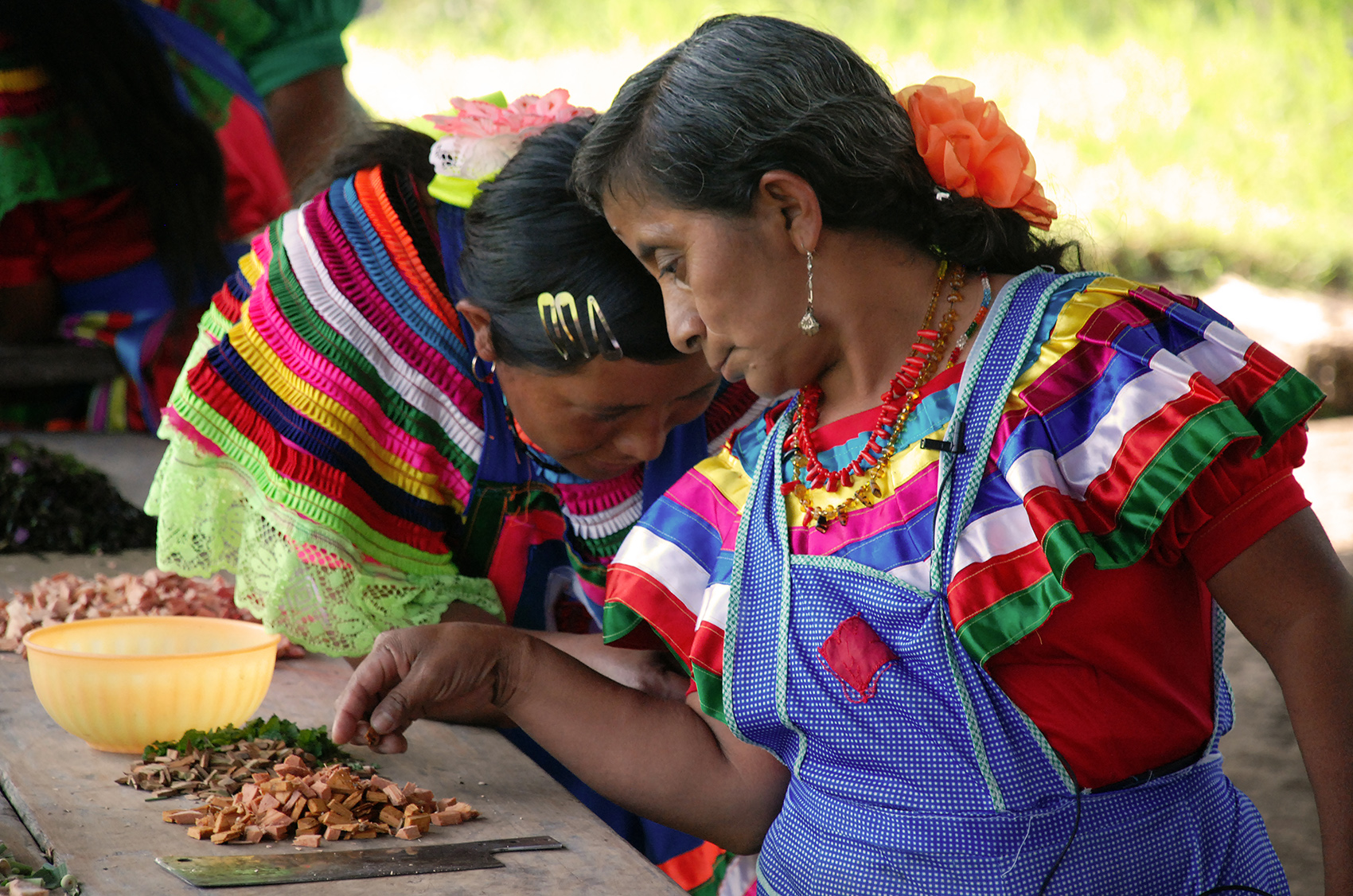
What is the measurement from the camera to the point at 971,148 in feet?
4.29

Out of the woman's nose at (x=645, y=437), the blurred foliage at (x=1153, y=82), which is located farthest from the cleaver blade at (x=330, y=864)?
the blurred foliage at (x=1153, y=82)

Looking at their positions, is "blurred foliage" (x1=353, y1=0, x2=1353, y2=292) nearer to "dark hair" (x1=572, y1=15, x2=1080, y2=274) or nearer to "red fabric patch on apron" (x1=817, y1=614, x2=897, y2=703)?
"dark hair" (x1=572, y1=15, x2=1080, y2=274)

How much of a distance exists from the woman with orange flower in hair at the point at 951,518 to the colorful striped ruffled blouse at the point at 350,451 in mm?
411

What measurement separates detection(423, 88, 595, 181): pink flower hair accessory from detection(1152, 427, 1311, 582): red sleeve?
3.47 ft

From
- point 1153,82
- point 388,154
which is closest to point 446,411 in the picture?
point 388,154

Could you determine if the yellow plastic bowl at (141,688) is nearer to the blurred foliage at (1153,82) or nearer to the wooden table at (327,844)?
the wooden table at (327,844)

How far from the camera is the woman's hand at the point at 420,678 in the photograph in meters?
1.47

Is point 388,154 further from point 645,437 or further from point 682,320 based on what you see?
point 682,320

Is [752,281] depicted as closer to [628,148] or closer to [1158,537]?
[628,148]

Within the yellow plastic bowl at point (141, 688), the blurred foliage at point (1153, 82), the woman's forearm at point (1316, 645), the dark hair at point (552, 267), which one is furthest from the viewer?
the blurred foliage at point (1153, 82)

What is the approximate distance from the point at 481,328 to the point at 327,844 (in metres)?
0.76

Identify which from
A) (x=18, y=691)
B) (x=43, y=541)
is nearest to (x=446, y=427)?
(x=18, y=691)

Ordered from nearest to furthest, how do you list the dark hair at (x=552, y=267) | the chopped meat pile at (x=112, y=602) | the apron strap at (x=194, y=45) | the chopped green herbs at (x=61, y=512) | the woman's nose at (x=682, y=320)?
the woman's nose at (x=682, y=320)
the dark hair at (x=552, y=267)
the chopped meat pile at (x=112, y=602)
the chopped green herbs at (x=61, y=512)
the apron strap at (x=194, y=45)

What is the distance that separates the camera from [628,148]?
4.57ft
